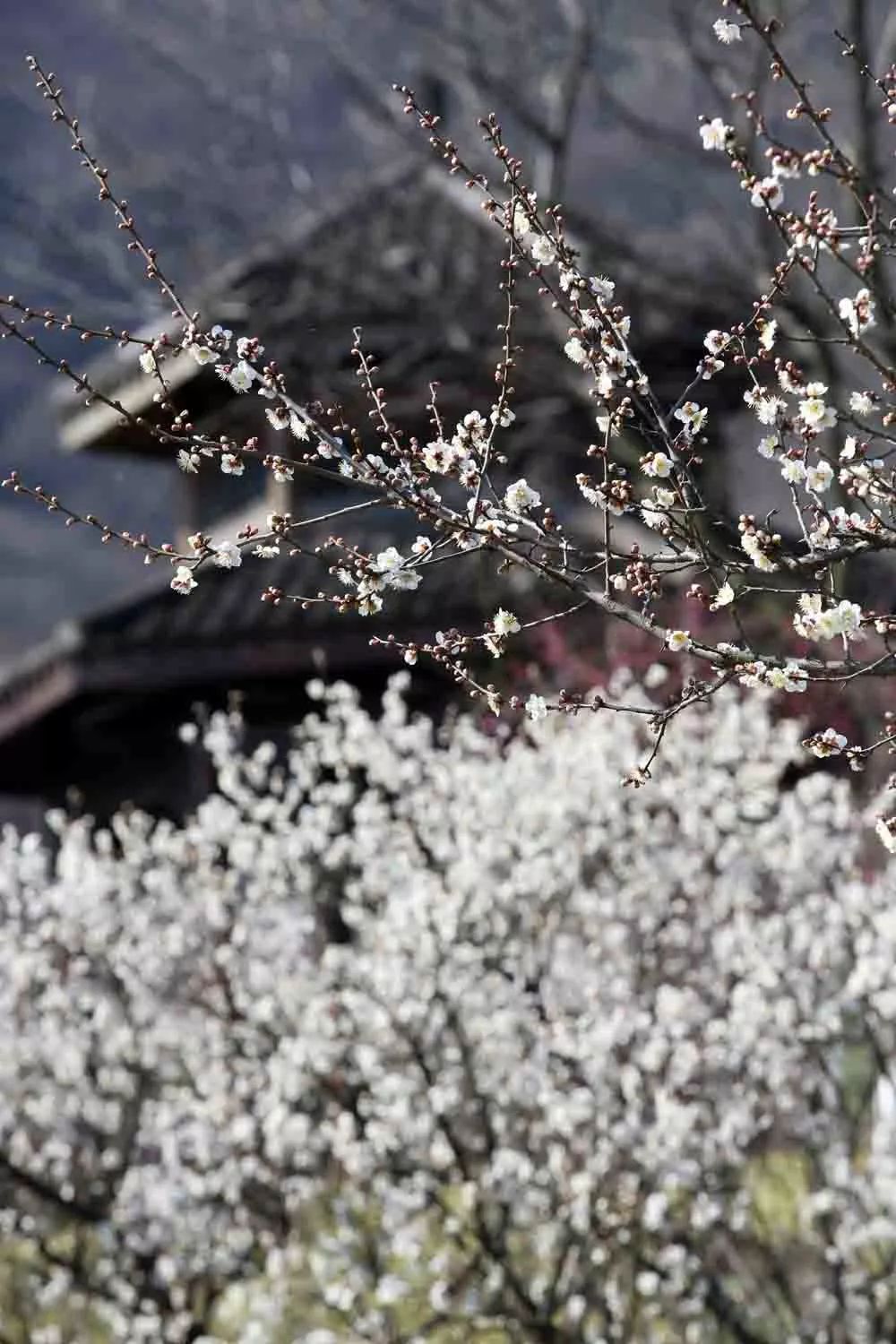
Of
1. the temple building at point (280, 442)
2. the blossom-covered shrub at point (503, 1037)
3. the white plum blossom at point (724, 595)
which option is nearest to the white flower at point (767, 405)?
the white plum blossom at point (724, 595)

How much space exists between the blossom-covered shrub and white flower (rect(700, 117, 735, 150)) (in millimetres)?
3293

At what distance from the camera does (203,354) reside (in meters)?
2.81

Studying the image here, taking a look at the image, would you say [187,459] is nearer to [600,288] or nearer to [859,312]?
[600,288]

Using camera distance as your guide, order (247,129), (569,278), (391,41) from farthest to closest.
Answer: (391,41), (247,129), (569,278)

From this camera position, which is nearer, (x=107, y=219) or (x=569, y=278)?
(x=569, y=278)

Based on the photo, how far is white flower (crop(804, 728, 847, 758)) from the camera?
102 inches

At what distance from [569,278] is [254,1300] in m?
4.72

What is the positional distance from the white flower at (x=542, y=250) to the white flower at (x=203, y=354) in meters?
0.54

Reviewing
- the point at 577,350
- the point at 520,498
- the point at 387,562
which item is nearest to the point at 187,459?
the point at 387,562

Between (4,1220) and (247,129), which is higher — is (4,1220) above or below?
below

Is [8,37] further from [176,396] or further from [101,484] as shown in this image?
[176,396]

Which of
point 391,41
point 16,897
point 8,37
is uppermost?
point 8,37

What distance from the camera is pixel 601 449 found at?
270 centimetres

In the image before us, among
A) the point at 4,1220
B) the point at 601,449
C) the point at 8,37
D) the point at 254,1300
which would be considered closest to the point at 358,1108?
the point at 254,1300
